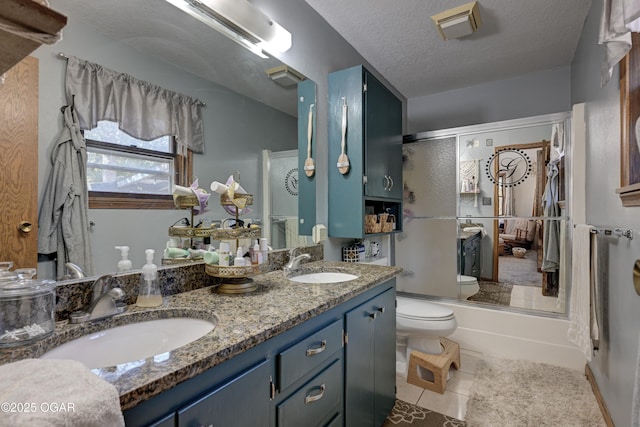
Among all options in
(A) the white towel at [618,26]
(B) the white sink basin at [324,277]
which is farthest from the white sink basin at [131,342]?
(A) the white towel at [618,26]

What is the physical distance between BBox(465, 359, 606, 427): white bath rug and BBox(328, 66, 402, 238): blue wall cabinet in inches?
50.6

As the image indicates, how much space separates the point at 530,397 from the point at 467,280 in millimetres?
1071

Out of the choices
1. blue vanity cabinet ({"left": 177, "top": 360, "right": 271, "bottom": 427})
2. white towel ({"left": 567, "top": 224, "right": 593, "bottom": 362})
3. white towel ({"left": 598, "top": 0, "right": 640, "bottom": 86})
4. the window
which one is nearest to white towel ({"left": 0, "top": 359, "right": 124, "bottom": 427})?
blue vanity cabinet ({"left": 177, "top": 360, "right": 271, "bottom": 427})

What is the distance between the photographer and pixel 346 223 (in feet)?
6.82

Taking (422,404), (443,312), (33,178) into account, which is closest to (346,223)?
(443,312)

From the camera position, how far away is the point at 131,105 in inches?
42.8

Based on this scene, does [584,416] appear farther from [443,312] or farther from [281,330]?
[281,330]

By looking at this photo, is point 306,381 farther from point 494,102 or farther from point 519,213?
point 494,102

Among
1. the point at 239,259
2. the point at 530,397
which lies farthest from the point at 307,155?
the point at 530,397

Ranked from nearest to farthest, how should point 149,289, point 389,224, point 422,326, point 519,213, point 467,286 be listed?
point 149,289 → point 422,326 → point 389,224 → point 519,213 → point 467,286

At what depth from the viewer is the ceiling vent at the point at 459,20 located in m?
2.01

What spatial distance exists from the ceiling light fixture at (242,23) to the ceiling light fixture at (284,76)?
87 mm

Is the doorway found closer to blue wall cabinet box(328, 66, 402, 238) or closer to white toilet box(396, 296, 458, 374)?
white toilet box(396, 296, 458, 374)

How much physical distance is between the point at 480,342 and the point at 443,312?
75cm
